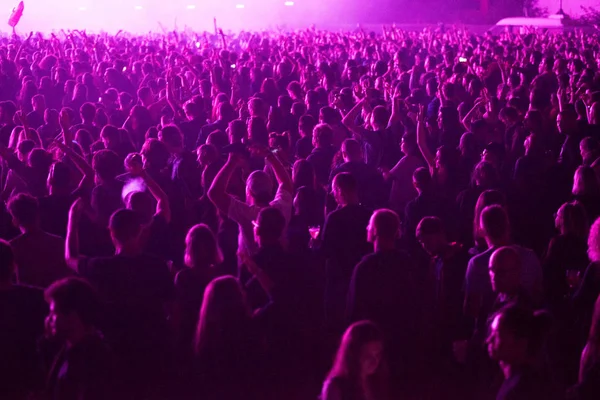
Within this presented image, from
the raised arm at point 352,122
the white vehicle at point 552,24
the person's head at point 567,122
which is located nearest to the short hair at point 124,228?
the raised arm at point 352,122

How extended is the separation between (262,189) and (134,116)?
430 centimetres

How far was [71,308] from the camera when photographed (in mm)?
3498

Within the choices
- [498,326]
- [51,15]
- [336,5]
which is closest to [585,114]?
[498,326]

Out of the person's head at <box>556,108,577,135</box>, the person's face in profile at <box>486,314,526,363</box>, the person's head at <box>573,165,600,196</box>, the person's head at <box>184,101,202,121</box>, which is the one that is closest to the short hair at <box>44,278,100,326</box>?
the person's face in profile at <box>486,314,526,363</box>

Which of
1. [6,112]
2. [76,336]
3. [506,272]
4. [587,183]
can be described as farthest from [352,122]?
[76,336]

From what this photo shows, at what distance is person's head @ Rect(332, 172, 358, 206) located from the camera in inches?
214

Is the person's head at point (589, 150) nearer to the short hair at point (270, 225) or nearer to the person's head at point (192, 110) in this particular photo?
the short hair at point (270, 225)

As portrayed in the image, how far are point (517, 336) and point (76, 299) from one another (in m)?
2.02

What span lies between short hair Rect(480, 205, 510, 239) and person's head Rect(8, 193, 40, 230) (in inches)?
112

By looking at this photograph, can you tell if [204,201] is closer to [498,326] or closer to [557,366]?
[557,366]

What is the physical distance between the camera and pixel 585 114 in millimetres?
9305

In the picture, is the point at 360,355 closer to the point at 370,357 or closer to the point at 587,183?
the point at 370,357

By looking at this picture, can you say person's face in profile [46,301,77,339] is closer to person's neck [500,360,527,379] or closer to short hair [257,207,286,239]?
short hair [257,207,286,239]

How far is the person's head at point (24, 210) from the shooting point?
185 inches
